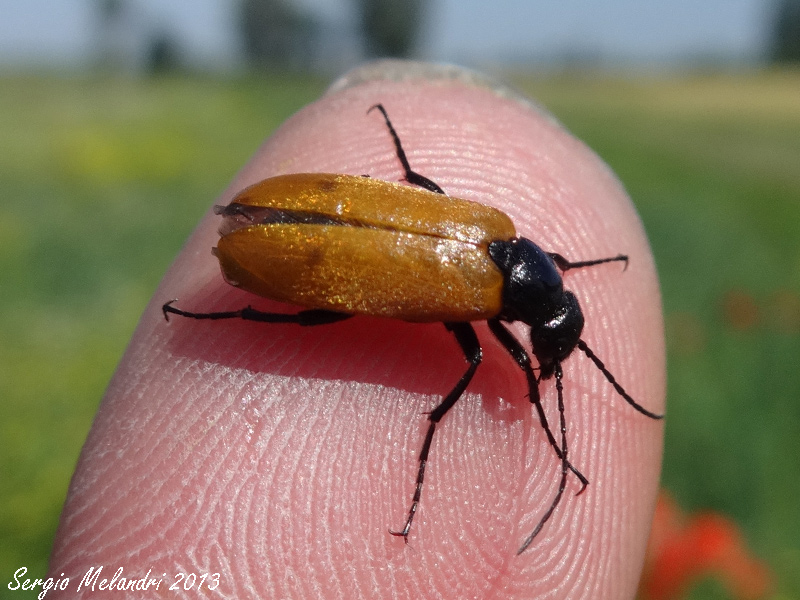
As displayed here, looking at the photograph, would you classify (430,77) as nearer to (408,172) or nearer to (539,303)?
(408,172)

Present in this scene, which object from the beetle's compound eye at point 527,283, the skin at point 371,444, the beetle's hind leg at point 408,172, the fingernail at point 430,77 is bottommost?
the skin at point 371,444

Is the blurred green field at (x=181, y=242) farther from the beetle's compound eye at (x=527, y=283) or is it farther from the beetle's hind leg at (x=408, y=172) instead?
the beetle's hind leg at (x=408, y=172)

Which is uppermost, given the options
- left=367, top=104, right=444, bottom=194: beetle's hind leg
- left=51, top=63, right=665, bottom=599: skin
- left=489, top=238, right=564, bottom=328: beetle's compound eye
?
left=367, top=104, right=444, bottom=194: beetle's hind leg

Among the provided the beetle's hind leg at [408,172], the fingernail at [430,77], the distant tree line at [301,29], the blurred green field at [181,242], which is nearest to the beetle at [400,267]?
the beetle's hind leg at [408,172]

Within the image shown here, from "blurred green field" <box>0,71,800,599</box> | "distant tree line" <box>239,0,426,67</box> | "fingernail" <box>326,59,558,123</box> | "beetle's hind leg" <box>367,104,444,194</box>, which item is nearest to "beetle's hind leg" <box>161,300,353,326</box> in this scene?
"beetle's hind leg" <box>367,104,444,194</box>

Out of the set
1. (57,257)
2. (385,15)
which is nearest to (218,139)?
(57,257)

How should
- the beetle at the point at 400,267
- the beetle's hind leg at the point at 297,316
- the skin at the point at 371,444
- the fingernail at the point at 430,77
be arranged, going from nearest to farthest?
the skin at the point at 371,444 → the beetle at the point at 400,267 → the beetle's hind leg at the point at 297,316 → the fingernail at the point at 430,77

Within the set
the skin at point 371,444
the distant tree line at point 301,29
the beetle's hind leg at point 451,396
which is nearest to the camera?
the skin at point 371,444

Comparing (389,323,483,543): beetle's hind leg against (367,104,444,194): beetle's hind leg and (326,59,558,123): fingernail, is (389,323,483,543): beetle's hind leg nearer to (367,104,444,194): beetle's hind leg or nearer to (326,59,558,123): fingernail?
(367,104,444,194): beetle's hind leg
